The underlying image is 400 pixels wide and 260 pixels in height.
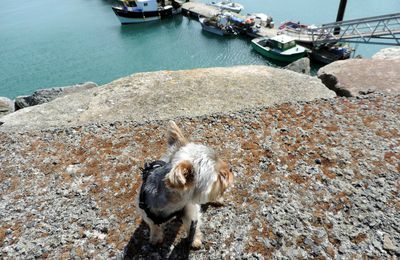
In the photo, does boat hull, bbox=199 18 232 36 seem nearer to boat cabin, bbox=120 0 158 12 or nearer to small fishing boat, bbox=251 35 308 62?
small fishing boat, bbox=251 35 308 62

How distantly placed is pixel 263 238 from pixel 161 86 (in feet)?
23.9

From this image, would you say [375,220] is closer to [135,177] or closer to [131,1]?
[135,177]

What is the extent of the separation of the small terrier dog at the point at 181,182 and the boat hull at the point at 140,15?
165 feet

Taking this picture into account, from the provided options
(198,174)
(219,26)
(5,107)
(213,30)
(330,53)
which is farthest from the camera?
(213,30)

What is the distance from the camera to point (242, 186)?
5.72 m

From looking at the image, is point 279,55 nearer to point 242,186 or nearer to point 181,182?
point 242,186

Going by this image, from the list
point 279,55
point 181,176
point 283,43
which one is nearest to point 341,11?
point 283,43

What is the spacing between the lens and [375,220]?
491cm

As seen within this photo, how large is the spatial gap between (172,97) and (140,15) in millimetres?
46003

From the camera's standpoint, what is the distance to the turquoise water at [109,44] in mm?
33906

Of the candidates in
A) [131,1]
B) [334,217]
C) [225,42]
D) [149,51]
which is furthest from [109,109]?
[131,1]

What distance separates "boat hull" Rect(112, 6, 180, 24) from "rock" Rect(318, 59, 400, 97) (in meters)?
44.4

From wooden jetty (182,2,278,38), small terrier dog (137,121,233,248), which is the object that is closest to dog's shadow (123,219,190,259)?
small terrier dog (137,121,233,248)

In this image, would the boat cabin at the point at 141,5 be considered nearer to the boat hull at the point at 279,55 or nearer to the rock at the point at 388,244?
the boat hull at the point at 279,55
